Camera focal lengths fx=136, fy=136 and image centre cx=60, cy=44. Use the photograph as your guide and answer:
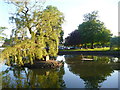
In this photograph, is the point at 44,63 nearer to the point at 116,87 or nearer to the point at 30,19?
the point at 30,19

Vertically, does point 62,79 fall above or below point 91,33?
below

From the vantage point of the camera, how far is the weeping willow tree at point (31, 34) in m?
15.5

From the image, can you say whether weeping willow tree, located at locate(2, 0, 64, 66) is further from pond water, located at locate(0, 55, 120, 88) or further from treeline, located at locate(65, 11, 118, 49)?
treeline, located at locate(65, 11, 118, 49)

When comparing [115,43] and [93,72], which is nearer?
[93,72]

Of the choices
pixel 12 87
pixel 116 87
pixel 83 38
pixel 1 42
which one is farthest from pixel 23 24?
pixel 83 38

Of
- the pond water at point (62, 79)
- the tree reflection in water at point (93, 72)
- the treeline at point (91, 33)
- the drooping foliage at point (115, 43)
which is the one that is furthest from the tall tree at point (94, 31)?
the pond water at point (62, 79)

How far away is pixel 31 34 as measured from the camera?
17.4 meters

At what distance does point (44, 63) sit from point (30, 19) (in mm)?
5929

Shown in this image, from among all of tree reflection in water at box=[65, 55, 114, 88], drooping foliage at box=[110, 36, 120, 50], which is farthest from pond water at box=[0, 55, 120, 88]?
drooping foliage at box=[110, 36, 120, 50]

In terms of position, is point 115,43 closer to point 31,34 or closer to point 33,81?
point 31,34

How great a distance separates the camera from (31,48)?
16.0 metres

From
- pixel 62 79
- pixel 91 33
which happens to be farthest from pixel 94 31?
pixel 62 79

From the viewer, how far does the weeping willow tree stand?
1548 cm

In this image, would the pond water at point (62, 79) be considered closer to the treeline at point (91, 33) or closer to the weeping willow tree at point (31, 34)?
the weeping willow tree at point (31, 34)
